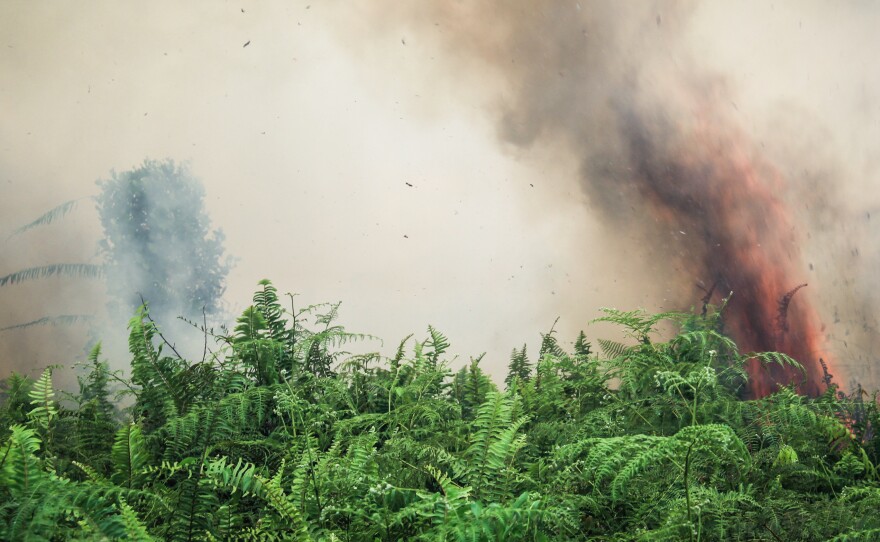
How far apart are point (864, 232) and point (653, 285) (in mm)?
1155

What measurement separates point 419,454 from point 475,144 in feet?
6.28

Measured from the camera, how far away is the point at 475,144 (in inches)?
147

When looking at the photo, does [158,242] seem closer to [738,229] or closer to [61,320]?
[61,320]

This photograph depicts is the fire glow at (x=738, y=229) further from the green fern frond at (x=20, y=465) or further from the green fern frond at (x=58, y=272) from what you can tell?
the green fern frond at (x=20, y=465)

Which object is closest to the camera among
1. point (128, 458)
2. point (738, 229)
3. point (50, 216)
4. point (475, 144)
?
point (128, 458)

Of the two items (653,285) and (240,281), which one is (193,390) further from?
(653,285)

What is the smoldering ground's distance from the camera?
3.35 metres

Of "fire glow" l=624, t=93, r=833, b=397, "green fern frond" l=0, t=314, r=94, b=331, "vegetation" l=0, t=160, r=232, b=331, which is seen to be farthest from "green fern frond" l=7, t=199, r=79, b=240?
"fire glow" l=624, t=93, r=833, b=397

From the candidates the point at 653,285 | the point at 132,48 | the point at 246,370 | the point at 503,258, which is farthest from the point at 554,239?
the point at 132,48

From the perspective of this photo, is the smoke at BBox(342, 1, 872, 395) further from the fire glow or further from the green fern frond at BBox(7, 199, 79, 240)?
the green fern frond at BBox(7, 199, 79, 240)

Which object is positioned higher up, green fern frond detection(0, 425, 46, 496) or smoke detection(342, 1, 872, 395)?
smoke detection(342, 1, 872, 395)

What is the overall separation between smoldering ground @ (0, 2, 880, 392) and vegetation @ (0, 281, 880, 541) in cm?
57

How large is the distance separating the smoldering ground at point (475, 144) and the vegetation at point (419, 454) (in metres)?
0.57

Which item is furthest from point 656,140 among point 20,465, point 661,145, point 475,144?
point 20,465
